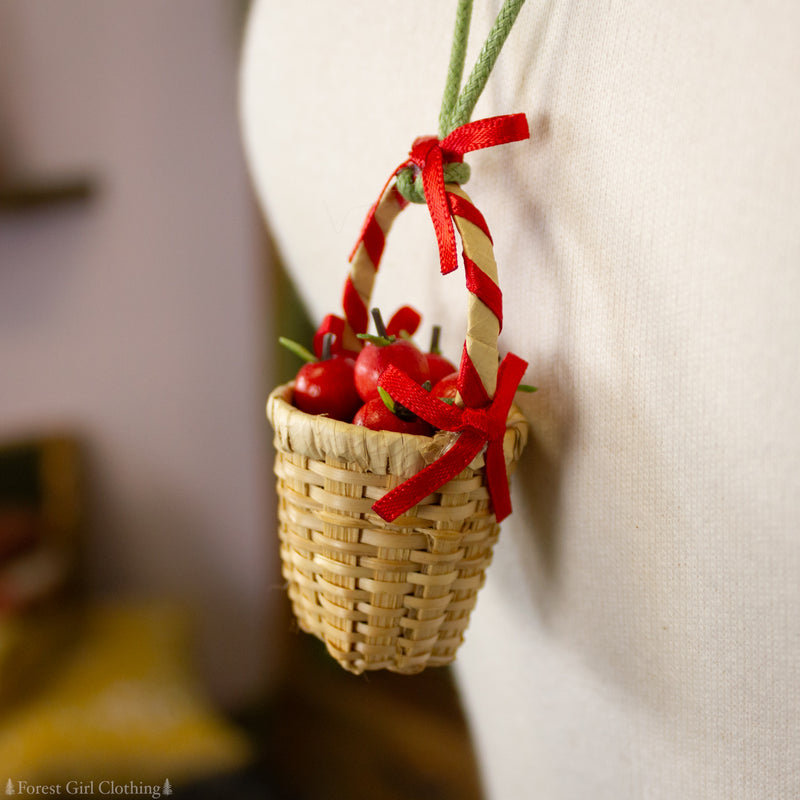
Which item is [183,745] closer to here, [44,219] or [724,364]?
[44,219]

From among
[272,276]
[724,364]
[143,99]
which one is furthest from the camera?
[272,276]

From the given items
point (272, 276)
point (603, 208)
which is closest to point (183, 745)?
point (272, 276)

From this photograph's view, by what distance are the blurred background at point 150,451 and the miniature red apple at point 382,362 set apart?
1.06m

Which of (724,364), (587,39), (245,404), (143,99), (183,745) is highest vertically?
(143,99)

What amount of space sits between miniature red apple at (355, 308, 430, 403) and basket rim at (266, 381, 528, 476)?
40mm

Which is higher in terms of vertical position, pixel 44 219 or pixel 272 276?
pixel 44 219

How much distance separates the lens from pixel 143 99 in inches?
51.9

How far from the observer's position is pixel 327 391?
394 mm

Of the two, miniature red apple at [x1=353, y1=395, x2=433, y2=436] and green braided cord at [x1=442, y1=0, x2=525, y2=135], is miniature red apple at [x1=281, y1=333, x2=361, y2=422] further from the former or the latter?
green braided cord at [x1=442, y1=0, x2=525, y2=135]

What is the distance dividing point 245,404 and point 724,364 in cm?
129

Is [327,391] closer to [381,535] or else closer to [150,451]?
[381,535]

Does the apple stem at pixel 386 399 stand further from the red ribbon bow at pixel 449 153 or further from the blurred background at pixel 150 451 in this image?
the blurred background at pixel 150 451

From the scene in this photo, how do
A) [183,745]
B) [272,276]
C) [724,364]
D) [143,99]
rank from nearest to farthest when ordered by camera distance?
[724,364]
[183,745]
[143,99]
[272,276]

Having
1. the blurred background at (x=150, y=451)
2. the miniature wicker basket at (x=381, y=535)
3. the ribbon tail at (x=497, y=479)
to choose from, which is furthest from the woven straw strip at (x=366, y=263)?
the blurred background at (x=150, y=451)
